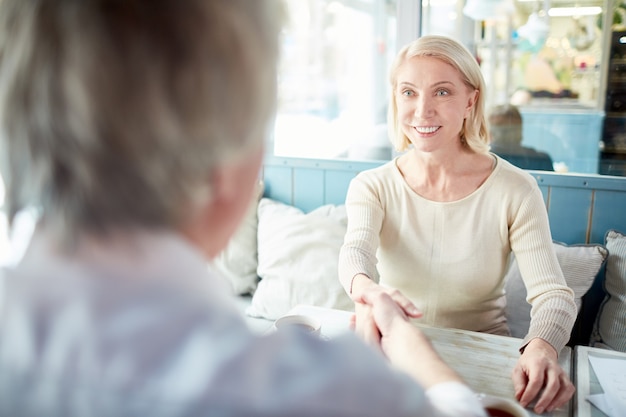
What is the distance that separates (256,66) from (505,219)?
46.3 inches

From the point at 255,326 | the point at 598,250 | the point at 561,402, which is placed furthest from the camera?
the point at 255,326

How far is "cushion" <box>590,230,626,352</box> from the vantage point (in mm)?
1881

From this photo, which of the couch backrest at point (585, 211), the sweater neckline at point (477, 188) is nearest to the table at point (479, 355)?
the sweater neckline at point (477, 188)

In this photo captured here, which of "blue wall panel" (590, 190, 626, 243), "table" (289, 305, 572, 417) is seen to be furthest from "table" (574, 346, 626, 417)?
"blue wall panel" (590, 190, 626, 243)

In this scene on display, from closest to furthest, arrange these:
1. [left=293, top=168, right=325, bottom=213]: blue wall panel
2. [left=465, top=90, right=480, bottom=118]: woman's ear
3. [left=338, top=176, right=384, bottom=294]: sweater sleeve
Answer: [left=338, top=176, right=384, bottom=294]: sweater sleeve, [left=465, top=90, right=480, bottom=118]: woman's ear, [left=293, top=168, right=325, bottom=213]: blue wall panel

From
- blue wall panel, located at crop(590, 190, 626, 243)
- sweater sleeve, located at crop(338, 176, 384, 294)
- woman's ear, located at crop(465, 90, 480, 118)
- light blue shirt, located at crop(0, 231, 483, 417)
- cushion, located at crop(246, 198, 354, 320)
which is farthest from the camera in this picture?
cushion, located at crop(246, 198, 354, 320)

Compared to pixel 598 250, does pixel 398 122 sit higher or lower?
higher

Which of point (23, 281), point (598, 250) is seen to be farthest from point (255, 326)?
point (23, 281)

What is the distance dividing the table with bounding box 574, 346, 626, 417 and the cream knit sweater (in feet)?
0.90

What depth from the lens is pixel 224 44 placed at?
1.41 feet

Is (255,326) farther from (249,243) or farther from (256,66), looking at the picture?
(256,66)

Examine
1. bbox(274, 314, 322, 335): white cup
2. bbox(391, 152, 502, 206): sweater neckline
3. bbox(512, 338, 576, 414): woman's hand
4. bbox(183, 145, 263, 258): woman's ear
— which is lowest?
bbox(512, 338, 576, 414): woman's hand

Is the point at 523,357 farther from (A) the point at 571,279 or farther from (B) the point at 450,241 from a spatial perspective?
(A) the point at 571,279

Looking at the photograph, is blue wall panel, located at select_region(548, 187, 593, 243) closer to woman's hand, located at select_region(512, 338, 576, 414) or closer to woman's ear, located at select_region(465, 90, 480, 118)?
woman's ear, located at select_region(465, 90, 480, 118)
